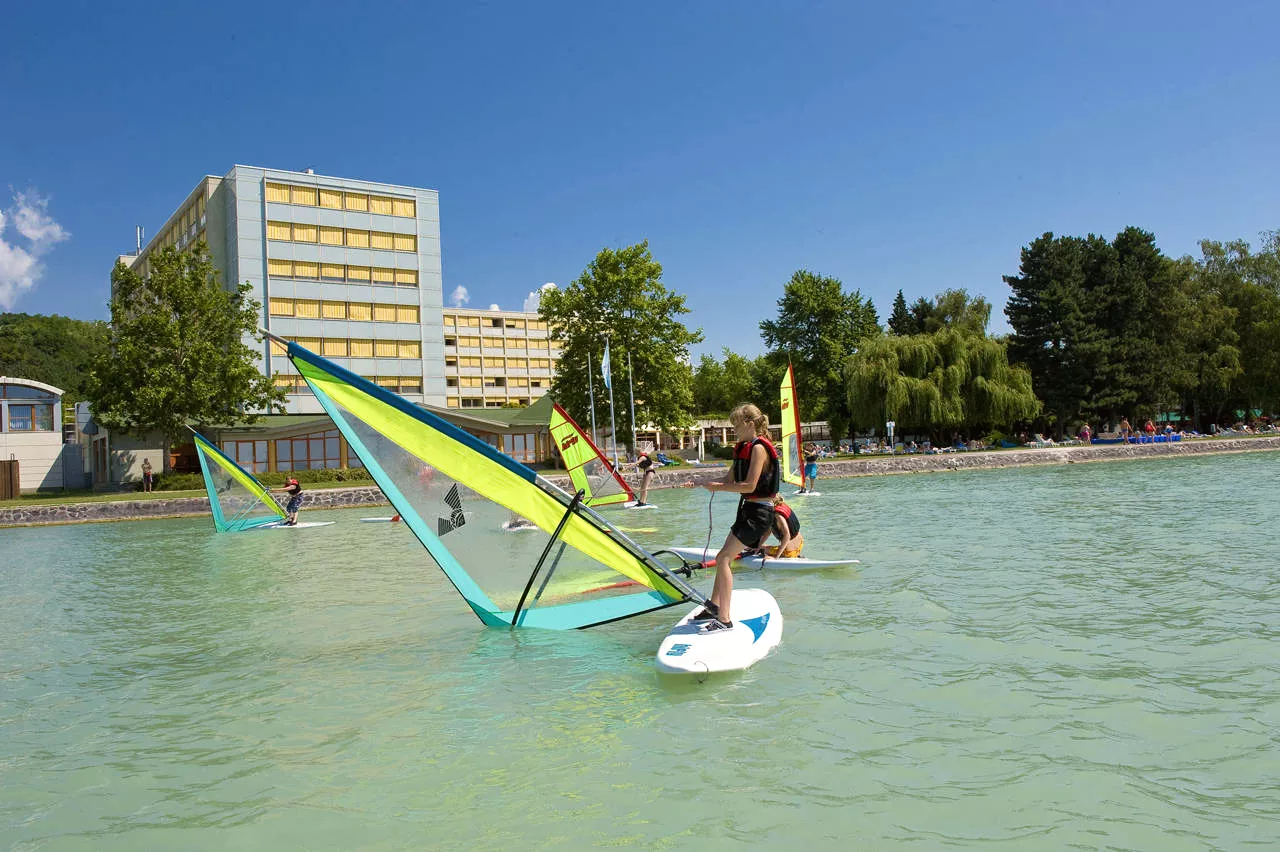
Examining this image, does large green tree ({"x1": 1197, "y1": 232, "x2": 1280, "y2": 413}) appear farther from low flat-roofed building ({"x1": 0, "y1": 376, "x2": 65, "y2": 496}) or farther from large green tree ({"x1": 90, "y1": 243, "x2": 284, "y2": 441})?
low flat-roofed building ({"x1": 0, "y1": 376, "x2": 65, "y2": 496})

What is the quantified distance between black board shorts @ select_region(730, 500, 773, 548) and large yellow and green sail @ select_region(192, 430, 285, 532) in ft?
62.2

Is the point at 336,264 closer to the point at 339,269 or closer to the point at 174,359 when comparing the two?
the point at 339,269

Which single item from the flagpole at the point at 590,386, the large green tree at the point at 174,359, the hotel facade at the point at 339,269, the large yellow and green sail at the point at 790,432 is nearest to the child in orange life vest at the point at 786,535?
the large yellow and green sail at the point at 790,432

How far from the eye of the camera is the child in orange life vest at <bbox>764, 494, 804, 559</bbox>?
11.4 meters

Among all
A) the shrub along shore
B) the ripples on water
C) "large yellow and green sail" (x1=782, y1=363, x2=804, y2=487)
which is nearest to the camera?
the ripples on water

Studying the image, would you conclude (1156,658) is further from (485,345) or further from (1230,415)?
(485,345)

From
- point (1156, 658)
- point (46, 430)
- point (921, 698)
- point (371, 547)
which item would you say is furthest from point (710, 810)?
point (46, 430)

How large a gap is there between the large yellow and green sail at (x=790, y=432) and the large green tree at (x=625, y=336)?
26907 mm

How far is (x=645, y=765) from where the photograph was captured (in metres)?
4.95

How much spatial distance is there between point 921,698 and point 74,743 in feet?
19.8

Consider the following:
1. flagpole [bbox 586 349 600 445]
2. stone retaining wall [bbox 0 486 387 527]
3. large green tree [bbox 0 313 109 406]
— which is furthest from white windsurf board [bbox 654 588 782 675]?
large green tree [bbox 0 313 109 406]

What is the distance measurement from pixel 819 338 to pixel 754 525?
57.9 metres

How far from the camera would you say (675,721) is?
5.69 meters

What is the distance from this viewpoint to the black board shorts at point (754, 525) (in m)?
6.86
